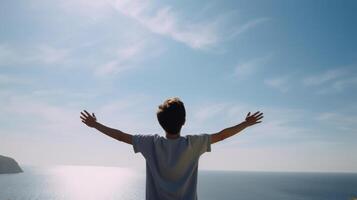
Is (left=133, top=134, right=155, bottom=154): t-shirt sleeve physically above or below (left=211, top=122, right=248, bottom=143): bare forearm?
below

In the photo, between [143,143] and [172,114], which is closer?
[172,114]

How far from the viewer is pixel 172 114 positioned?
3152 mm

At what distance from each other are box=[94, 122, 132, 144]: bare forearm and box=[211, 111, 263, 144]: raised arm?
2.87ft

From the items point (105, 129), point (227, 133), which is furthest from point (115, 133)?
point (227, 133)

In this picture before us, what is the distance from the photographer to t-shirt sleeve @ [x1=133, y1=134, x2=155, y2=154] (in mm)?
3314

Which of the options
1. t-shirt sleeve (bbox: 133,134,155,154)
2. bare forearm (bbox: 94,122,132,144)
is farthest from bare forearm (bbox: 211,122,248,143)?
bare forearm (bbox: 94,122,132,144)

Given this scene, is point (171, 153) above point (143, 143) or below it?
below

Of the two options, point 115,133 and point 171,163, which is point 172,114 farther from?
point 115,133

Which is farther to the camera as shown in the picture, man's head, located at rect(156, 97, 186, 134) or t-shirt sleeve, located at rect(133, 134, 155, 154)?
t-shirt sleeve, located at rect(133, 134, 155, 154)

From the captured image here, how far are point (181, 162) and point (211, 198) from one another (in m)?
145

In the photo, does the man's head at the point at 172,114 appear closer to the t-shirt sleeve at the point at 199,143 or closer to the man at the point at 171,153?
the man at the point at 171,153

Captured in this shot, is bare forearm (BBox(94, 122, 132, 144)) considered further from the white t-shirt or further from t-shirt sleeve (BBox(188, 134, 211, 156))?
t-shirt sleeve (BBox(188, 134, 211, 156))

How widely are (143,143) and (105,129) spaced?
44cm

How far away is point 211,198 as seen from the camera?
142 metres
